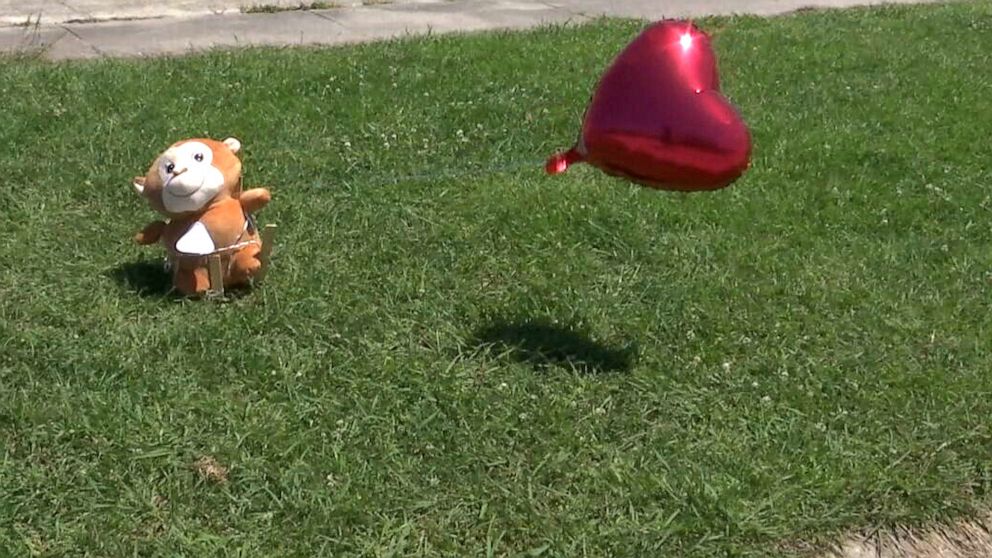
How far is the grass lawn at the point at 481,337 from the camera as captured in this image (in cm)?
315

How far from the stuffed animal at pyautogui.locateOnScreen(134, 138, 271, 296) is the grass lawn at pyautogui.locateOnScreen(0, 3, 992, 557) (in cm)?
12

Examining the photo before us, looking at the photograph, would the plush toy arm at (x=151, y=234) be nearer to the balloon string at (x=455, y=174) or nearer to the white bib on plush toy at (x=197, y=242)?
the white bib on plush toy at (x=197, y=242)

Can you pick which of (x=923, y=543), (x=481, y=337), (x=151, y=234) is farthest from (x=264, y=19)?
(x=923, y=543)

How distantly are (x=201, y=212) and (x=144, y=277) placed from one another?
1.59ft

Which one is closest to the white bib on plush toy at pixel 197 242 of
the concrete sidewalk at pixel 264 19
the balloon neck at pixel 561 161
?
the balloon neck at pixel 561 161

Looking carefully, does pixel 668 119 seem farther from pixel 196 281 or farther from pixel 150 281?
pixel 150 281

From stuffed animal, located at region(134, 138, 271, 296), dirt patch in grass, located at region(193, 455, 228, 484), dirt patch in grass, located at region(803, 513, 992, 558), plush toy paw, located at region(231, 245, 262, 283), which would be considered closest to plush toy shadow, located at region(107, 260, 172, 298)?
stuffed animal, located at region(134, 138, 271, 296)

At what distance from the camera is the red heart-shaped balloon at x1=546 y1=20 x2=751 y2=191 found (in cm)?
359

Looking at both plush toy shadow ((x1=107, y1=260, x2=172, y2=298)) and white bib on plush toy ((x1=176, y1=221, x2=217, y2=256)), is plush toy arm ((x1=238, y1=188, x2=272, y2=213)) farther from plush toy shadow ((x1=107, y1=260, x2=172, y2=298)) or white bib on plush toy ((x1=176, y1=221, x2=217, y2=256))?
plush toy shadow ((x1=107, y1=260, x2=172, y2=298))

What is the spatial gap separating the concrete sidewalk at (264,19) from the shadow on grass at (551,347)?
445 centimetres

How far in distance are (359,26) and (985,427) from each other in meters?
6.10

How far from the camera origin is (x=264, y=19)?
8.85 m

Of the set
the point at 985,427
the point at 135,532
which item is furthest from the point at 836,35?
the point at 135,532

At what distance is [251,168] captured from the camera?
5.33 meters
